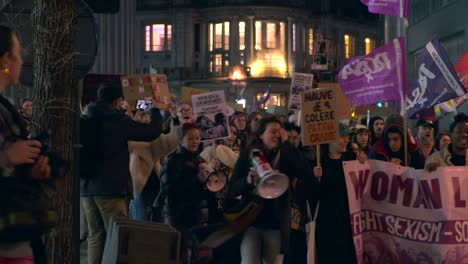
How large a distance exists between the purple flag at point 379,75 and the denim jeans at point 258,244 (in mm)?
2662

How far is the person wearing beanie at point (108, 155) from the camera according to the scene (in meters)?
8.74

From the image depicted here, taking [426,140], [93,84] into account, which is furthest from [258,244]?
[426,140]

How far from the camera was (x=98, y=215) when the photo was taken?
29.9 feet

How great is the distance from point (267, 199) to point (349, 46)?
8088 centimetres

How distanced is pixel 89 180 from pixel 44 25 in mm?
2461

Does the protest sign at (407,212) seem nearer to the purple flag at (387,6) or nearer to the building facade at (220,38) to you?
the purple flag at (387,6)

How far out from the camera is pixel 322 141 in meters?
9.09

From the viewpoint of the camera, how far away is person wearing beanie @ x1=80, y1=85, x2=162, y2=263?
8.74m

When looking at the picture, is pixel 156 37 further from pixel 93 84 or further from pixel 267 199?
pixel 267 199

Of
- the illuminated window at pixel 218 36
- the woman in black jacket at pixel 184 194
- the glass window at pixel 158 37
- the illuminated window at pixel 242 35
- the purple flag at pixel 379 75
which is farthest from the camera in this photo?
the illuminated window at pixel 218 36

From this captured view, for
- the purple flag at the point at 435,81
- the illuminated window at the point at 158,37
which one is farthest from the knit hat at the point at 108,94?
the illuminated window at the point at 158,37

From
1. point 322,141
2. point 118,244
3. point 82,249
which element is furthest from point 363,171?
point 82,249

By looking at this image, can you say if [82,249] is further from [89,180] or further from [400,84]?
[400,84]

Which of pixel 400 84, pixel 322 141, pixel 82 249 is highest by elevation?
pixel 400 84
